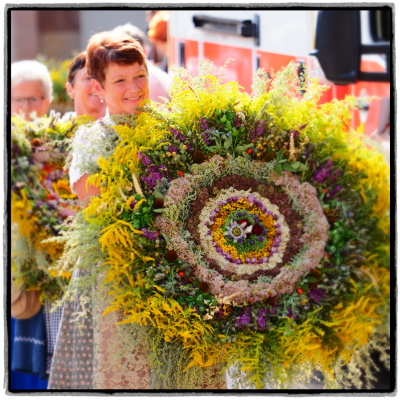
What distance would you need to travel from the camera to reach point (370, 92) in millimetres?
2900

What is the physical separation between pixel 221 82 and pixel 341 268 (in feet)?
3.04

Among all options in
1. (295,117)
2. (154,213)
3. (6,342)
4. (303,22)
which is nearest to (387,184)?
(295,117)

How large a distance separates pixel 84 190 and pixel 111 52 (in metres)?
0.60

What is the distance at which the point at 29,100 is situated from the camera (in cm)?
344

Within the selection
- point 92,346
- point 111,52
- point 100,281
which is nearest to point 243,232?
point 100,281

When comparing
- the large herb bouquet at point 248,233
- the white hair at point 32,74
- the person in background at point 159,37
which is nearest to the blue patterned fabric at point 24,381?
the large herb bouquet at point 248,233

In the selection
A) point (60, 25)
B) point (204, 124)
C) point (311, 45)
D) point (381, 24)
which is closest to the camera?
point (204, 124)

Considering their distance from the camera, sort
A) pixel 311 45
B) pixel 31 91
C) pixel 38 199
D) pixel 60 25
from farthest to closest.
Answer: pixel 31 91, pixel 38 199, pixel 60 25, pixel 311 45

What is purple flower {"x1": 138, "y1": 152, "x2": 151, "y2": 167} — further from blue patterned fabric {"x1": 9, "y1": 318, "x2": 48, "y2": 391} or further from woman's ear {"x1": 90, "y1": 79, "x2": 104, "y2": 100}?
blue patterned fabric {"x1": 9, "y1": 318, "x2": 48, "y2": 391}

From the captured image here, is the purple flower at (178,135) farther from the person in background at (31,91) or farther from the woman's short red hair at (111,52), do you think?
the person in background at (31,91)

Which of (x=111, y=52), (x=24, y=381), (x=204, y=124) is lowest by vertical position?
(x=24, y=381)

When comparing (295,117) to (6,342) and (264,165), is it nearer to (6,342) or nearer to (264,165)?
(264,165)

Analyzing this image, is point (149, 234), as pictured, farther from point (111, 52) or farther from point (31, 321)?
point (31, 321)

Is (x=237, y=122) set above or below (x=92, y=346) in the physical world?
above
